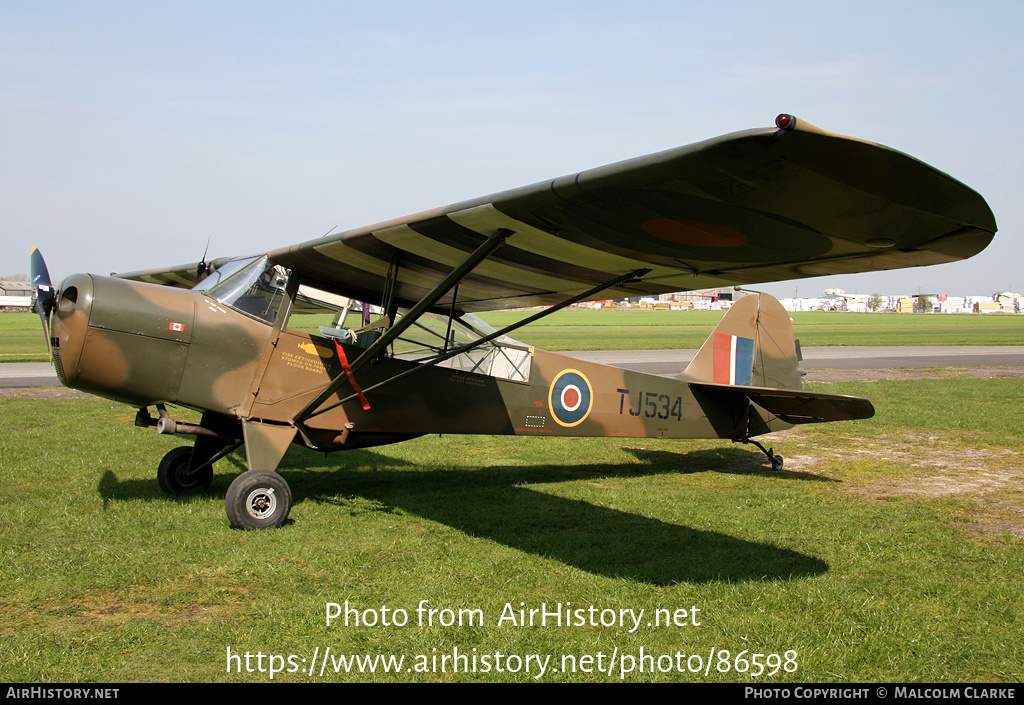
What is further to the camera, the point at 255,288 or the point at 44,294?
the point at 255,288

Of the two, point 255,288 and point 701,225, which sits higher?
point 701,225

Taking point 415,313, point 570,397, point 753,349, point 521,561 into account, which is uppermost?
point 415,313

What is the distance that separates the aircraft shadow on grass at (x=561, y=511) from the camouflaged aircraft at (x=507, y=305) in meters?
0.65

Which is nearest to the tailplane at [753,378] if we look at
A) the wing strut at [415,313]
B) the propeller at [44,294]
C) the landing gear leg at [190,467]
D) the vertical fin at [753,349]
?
the vertical fin at [753,349]

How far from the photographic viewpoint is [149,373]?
568cm

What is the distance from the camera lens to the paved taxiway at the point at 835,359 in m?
18.8

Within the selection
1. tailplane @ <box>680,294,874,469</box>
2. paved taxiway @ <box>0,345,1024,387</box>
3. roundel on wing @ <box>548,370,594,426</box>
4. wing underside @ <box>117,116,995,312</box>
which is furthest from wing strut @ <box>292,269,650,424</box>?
paved taxiway @ <box>0,345,1024,387</box>

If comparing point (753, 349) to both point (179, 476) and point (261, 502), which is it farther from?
point (179, 476)

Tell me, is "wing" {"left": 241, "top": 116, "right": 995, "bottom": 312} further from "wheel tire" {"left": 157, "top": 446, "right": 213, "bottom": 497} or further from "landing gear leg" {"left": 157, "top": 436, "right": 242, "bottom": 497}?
→ "wheel tire" {"left": 157, "top": 446, "right": 213, "bottom": 497}

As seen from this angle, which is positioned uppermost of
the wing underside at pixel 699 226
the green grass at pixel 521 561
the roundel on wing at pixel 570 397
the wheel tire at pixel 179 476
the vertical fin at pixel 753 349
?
the wing underside at pixel 699 226

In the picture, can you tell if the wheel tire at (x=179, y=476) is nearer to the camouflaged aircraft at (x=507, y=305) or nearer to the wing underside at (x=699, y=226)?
the camouflaged aircraft at (x=507, y=305)

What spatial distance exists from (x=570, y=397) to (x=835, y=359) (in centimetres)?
2172

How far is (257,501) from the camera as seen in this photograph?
575 centimetres

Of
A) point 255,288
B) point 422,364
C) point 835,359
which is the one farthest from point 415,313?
point 835,359
